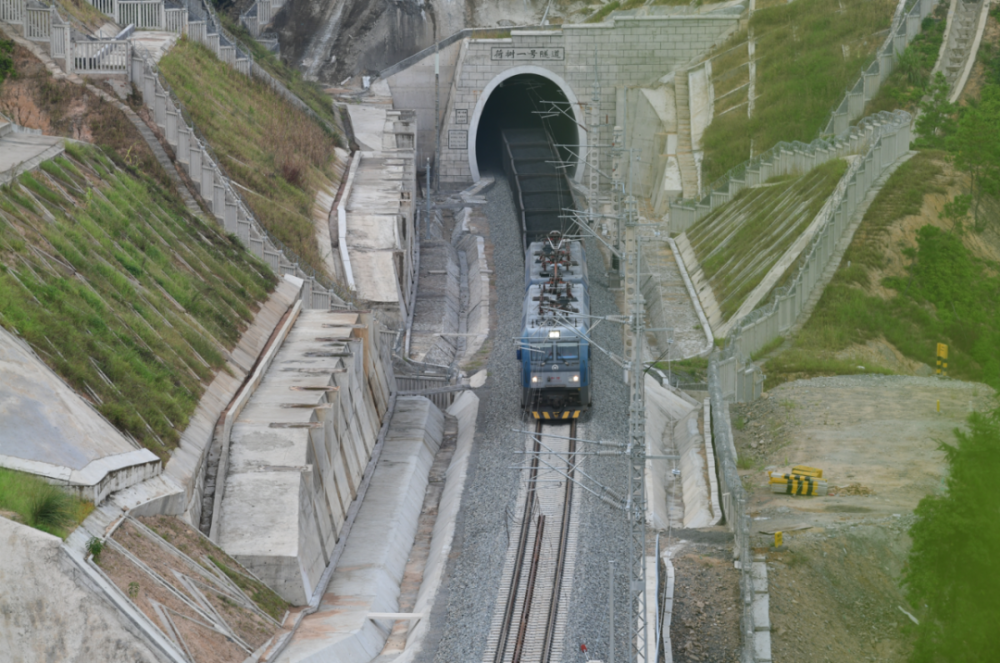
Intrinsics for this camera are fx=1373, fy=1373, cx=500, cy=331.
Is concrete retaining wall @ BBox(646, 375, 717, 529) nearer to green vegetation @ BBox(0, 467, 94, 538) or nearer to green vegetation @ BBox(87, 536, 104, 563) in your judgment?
green vegetation @ BBox(87, 536, 104, 563)

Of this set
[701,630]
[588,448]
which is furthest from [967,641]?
[588,448]

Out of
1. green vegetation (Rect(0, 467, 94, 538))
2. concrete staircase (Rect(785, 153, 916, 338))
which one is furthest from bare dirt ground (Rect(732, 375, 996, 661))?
green vegetation (Rect(0, 467, 94, 538))

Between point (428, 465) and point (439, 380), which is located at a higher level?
point (439, 380)

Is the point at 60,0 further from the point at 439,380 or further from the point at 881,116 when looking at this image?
the point at 881,116

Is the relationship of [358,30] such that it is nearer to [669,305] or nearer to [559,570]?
[669,305]

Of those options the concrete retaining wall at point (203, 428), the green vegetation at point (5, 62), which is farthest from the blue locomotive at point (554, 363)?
the green vegetation at point (5, 62)

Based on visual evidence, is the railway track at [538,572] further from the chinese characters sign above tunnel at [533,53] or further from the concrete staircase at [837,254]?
the chinese characters sign above tunnel at [533,53]
